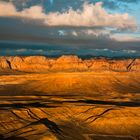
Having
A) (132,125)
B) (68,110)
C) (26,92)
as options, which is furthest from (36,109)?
(26,92)

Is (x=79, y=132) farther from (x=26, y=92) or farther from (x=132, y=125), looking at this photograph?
(x=26, y=92)

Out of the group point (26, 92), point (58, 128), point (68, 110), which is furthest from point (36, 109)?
point (26, 92)

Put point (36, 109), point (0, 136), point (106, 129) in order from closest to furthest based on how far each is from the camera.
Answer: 1. point (0, 136)
2. point (106, 129)
3. point (36, 109)

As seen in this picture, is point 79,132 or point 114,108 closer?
point 79,132

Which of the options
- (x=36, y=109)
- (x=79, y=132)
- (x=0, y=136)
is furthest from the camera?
(x=36, y=109)

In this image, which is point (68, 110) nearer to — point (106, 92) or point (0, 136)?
point (0, 136)

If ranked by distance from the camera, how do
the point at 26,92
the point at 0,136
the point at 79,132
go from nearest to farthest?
1. the point at 0,136
2. the point at 79,132
3. the point at 26,92

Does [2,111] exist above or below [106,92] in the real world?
above

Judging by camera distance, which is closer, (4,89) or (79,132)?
(79,132)

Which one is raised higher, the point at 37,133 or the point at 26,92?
the point at 37,133
